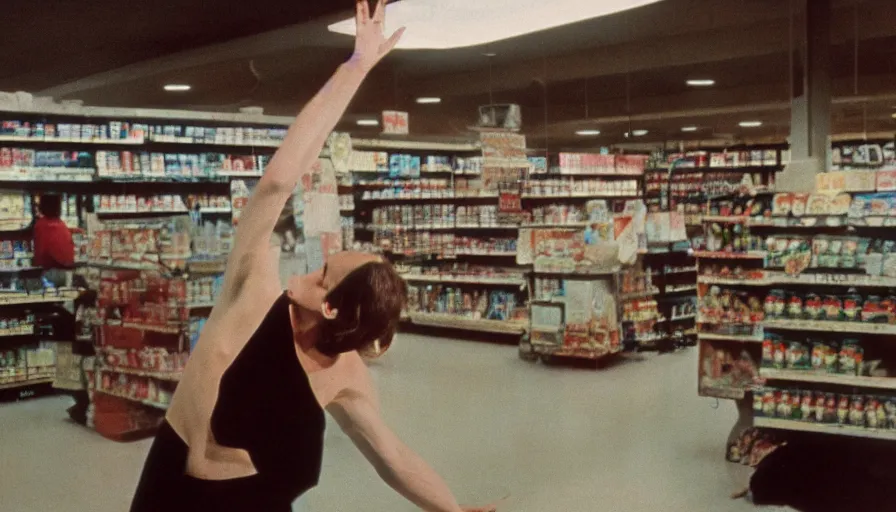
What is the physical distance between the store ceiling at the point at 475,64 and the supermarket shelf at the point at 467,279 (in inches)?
118

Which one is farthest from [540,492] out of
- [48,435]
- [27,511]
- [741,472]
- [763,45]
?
[763,45]

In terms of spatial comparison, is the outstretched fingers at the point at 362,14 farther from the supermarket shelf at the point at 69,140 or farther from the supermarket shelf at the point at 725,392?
the supermarket shelf at the point at 69,140

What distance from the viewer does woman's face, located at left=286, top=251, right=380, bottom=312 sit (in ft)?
5.51

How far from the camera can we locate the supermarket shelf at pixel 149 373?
5844 mm

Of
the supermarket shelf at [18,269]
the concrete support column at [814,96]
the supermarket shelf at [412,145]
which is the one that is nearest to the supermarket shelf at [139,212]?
the supermarket shelf at [18,269]

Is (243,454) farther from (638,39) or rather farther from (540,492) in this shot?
(638,39)

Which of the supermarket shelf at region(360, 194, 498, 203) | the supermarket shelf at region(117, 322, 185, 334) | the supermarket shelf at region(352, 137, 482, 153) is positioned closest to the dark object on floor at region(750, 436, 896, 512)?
the supermarket shelf at region(117, 322, 185, 334)

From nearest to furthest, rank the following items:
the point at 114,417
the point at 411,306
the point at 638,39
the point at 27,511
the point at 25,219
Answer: the point at 27,511 → the point at 114,417 → the point at 25,219 → the point at 638,39 → the point at 411,306

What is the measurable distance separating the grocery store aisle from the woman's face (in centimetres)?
336

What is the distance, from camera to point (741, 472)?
530 centimetres

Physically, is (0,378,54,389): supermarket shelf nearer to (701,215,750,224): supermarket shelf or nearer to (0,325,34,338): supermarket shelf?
(0,325,34,338): supermarket shelf

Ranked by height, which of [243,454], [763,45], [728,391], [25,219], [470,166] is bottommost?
[728,391]

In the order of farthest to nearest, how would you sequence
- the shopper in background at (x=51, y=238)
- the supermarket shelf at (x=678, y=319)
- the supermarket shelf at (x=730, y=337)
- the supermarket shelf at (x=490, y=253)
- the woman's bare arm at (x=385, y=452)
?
1. the supermarket shelf at (x=490, y=253)
2. the supermarket shelf at (x=678, y=319)
3. the shopper in background at (x=51, y=238)
4. the supermarket shelf at (x=730, y=337)
5. the woman's bare arm at (x=385, y=452)

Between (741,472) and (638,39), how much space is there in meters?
6.69
